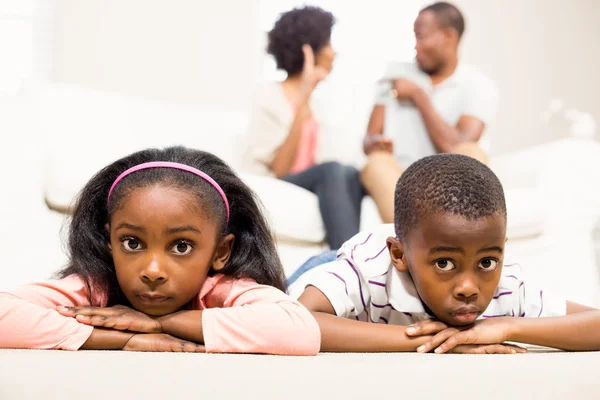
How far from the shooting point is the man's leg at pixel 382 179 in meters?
2.14

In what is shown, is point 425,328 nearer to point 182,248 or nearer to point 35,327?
point 182,248

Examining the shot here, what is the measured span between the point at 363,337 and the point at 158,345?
12.2 inches

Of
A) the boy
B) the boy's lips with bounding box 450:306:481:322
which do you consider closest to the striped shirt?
the boy

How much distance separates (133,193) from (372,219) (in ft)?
4.19

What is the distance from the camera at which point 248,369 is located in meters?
0.78

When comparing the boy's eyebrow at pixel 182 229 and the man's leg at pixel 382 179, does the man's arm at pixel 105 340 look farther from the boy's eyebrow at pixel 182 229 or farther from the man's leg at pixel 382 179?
the man's leg at pixel 382 179

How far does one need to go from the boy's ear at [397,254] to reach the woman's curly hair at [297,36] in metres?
1.67

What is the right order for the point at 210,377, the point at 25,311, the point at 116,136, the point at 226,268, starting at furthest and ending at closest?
the point at 116,136 < the point at 226,268 < the point at 25,311 < the point at 210,377

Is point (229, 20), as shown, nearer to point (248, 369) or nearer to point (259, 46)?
point (259, 46)

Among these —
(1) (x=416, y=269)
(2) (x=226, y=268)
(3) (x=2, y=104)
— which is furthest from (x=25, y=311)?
(3) (x=2, y=104)

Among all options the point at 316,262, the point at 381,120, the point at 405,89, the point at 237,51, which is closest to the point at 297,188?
the point at 381,120

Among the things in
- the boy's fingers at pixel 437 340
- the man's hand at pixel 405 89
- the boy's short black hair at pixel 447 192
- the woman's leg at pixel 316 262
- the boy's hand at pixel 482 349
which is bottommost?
the boy's hand at pixel 482 349

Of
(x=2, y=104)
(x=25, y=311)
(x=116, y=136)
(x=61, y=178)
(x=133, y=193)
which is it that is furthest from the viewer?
(x=116, y=136)

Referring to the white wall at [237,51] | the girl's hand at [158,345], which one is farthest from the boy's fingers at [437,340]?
the white wall at [237,51]
